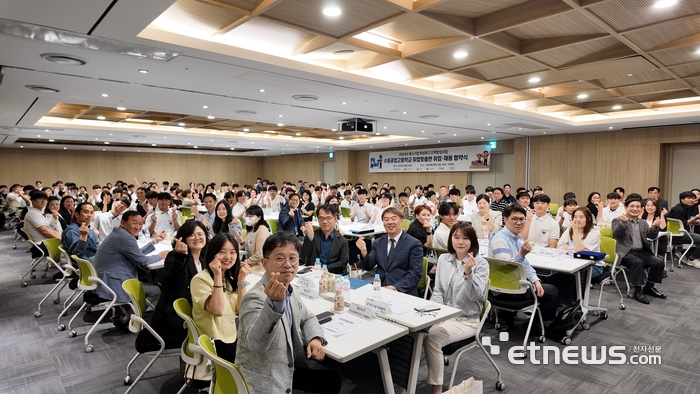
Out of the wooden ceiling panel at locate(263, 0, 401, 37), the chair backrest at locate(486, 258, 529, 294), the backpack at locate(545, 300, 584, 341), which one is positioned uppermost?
the wooden ceiling panel at locate(263, 0, 401, 37)

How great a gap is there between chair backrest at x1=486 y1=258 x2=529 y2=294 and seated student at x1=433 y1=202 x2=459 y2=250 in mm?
890

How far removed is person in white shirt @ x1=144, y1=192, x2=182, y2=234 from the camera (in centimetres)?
690

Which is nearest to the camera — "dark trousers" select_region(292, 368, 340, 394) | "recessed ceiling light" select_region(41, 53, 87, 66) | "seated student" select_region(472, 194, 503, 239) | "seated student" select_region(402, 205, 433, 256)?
"dark trousers" select_region(292, 368, 340, 394)

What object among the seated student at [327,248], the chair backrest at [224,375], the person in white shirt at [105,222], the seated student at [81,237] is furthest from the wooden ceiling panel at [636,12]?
the person in white shirt at [105,222]

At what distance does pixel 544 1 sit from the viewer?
13.2 ft

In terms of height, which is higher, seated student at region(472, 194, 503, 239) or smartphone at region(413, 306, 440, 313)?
seated student at region(472, 194, 503, 239)

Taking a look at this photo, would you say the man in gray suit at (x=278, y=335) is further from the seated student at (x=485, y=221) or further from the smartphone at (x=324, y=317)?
the seated student at (x=485, y=221)

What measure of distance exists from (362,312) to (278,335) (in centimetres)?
94

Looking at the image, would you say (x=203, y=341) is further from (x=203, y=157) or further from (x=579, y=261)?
(x=203, y=157)

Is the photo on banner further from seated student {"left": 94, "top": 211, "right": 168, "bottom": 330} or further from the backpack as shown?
seated student {"left": 94, "top": 211, "right": 168, "bottom": 330}

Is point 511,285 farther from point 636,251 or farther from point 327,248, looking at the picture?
point 636,251

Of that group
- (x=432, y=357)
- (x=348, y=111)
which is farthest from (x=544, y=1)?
(x=348, y=111)

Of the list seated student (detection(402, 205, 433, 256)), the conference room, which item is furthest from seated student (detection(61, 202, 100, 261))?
seated student (detection(402, 205, 433, 256))

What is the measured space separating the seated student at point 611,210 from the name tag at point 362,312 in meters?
6.68
